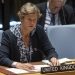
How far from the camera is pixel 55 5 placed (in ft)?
14.8

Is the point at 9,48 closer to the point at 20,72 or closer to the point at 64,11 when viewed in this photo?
the point at 20,72

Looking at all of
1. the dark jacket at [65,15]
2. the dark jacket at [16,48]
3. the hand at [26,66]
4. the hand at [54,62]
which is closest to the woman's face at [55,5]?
the dark jacket at [65,15]

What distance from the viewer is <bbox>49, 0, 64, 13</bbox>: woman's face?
450 cm

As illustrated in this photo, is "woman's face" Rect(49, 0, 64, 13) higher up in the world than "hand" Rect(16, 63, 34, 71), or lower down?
higher up

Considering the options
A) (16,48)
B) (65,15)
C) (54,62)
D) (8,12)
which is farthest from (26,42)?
(8,12)

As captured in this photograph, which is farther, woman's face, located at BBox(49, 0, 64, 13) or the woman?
woman's face, located at BBox(49, 0, 64, 13)

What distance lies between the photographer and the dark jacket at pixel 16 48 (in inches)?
130

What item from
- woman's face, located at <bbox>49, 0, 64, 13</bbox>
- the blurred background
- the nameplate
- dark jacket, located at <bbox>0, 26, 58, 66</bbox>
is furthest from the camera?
the blurred background

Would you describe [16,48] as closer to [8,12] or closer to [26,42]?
[26,42]

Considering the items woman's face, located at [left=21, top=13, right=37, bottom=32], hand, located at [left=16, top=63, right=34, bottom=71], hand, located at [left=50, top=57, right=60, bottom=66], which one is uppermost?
woman's face, located at [left=21, top=13, right=37, bottom=32]

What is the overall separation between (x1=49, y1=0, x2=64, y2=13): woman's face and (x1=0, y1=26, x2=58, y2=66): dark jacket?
0.94 metres

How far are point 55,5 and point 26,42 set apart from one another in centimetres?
111

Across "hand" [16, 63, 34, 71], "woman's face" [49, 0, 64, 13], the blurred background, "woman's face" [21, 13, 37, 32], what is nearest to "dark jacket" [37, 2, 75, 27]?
"woman's face" [49, 0, 64, 13]

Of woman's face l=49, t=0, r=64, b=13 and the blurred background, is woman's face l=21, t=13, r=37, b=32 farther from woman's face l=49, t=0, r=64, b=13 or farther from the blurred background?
the blurred background
